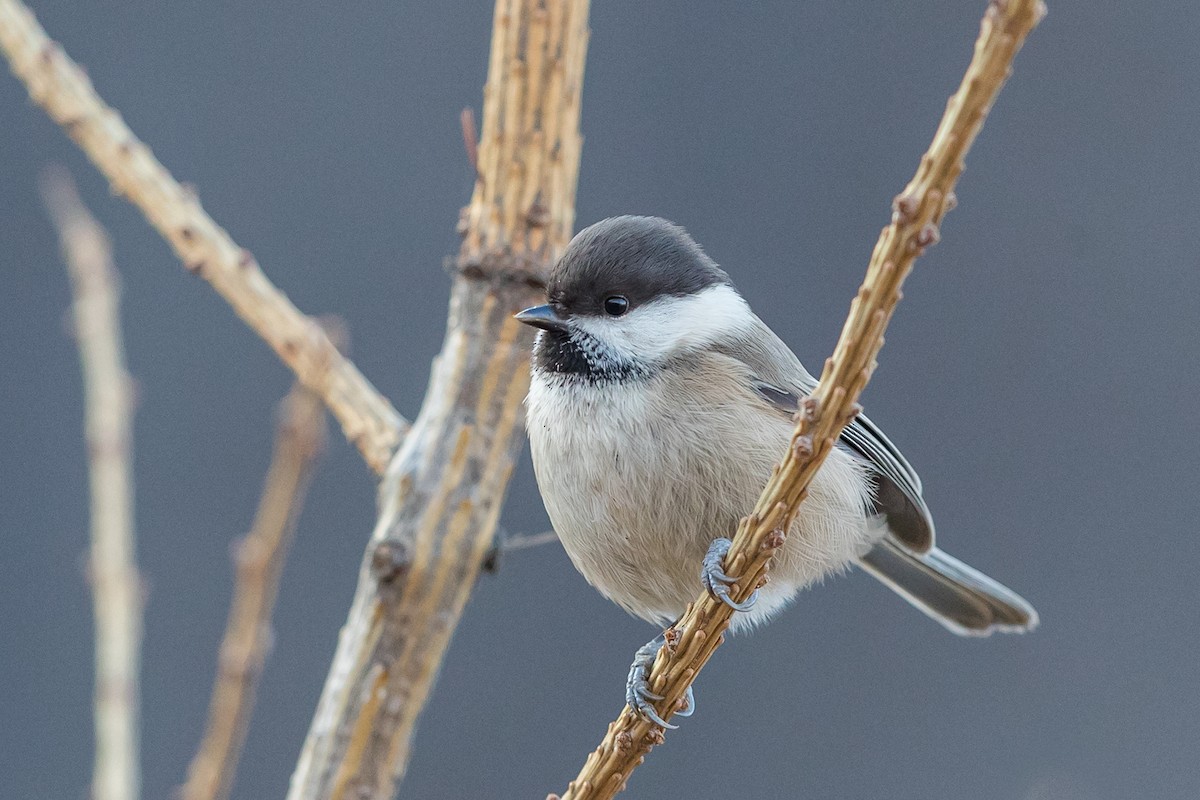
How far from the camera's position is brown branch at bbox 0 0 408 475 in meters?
1.56

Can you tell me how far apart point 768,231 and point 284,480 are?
10.2ft

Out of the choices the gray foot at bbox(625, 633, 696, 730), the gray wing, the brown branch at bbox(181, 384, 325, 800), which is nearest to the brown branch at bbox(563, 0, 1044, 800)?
the gray foot at bbox(625, 633, 696, 730)

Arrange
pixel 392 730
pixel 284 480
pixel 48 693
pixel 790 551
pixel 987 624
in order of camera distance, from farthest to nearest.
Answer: pixel 48 693
pixel 987 624
pixel 790 551
pixel 392 730
pixel 284 480

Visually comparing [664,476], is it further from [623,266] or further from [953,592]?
[953,592]

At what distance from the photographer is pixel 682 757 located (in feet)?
11.1

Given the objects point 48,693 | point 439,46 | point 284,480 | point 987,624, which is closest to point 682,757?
point 987,624

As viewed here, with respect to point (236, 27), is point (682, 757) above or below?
below

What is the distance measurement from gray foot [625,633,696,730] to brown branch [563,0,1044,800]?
0.01 metres

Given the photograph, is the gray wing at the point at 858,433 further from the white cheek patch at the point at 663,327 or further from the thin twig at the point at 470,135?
the thin twig at the point at 470,135

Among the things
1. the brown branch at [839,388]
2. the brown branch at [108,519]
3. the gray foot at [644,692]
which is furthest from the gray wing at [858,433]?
the brown branch at [108,519]

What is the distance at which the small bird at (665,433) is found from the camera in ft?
5.24

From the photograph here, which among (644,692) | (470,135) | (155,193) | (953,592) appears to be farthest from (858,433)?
(155,193)

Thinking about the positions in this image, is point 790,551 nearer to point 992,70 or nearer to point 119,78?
point 992,70

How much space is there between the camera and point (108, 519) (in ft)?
3.25
